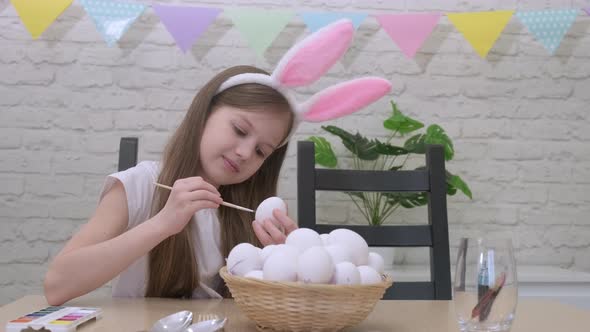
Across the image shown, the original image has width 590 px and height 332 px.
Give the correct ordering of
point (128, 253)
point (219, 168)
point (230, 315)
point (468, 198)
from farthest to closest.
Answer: point (468, 198) → point (219, 168) → point (128, 253) → point (230, 315)

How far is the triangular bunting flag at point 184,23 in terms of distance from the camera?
252cm

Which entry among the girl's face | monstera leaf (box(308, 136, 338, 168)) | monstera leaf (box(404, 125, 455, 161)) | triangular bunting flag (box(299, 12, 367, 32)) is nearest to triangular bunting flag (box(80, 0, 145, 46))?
triangular bunting flag (box(299, 12, 367, 32))

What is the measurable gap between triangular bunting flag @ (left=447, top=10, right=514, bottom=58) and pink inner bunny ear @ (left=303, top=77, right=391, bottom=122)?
134cm

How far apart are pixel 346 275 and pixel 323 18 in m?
1.88

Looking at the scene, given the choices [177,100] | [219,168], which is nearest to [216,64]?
[177,100]

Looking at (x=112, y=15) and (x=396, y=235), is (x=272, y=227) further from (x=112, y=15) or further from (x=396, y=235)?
(x=112, y=15)

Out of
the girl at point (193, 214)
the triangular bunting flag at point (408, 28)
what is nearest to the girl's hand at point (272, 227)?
the girl at point (193, 214)

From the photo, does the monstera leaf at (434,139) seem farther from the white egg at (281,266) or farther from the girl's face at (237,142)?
the white egg at (281,266)

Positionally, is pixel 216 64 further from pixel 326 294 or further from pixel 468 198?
pixel 326 294

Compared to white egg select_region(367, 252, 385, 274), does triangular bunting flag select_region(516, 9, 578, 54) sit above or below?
above

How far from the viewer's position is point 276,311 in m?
0.83

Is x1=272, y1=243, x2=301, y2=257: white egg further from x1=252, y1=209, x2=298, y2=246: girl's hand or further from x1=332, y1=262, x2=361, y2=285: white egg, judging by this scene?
x1=252, y1=209, x2=298, y2=246: girl's hand

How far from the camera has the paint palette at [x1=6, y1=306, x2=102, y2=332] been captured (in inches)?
32.0

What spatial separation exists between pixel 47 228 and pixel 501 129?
6.02 ft
